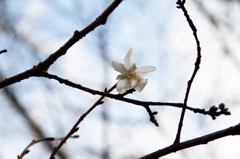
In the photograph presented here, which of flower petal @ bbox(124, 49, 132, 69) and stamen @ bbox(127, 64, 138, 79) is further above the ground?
flower petal @ bbox(124, 49, 132, 69)

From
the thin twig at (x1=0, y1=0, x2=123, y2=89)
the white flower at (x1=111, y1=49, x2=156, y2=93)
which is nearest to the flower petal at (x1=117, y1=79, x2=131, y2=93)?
the white flower at (x1=111, y1=49, x2=156, y2=93)

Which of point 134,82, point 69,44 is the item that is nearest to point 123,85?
point 134,82

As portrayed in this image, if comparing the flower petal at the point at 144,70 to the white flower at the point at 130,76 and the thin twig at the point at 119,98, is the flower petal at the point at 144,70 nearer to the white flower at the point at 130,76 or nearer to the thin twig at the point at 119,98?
the white flower at the point at 130,76

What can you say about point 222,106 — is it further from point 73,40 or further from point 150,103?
point 73,40

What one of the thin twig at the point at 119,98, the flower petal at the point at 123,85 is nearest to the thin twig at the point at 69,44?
the thin twig at the point at 119,98

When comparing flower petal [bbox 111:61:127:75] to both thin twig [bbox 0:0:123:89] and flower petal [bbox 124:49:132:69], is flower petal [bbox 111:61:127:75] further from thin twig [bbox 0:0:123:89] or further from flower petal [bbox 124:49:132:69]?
thin twig [bbox 0:0:123:89]

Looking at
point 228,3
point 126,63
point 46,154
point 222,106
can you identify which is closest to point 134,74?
point 126,63

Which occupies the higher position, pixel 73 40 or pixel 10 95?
pixel 10 95
